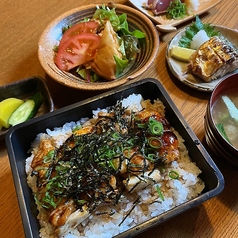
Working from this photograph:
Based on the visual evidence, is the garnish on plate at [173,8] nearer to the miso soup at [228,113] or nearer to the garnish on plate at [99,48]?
the garnish on plate at [99,48]

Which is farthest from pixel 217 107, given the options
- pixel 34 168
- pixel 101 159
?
pixel 34 168

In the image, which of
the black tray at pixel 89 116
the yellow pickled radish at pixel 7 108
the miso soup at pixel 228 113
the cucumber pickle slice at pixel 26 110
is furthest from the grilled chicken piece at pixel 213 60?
the yellow pickled radish at pixel 7 108

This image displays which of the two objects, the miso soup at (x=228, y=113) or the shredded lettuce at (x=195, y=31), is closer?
the miso soup at (x=228, y=113)

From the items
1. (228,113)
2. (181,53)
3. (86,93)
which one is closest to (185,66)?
(181,53)

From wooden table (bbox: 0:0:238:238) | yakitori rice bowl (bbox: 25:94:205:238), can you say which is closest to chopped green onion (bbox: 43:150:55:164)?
yakitori rice bowl (bbox: 25:94:205:238)

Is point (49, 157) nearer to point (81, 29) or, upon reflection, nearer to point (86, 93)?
point (86, 93)

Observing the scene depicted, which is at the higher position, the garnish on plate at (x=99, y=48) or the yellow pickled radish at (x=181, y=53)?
the garnish on plate at (x=99, y=48)

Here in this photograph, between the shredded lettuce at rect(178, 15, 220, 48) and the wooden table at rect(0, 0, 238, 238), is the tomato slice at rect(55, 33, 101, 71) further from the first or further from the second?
the shredded lettuce at rect(178, 15, 220, 48)
